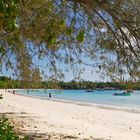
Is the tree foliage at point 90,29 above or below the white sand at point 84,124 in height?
above

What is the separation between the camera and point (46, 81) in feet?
41.7

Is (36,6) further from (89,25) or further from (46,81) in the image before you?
(46,81)

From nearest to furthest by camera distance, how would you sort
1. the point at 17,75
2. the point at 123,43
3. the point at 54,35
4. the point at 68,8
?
the point at 54,35, the point at 68,8, the point at 123,43, the point at 17,75

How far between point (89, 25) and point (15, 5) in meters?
5.27

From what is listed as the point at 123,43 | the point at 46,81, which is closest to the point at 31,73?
the point at 46,81

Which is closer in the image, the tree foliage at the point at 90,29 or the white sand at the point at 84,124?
the tree foliage at the point at 90,29

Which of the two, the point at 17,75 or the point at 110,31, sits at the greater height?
the point at 110,31

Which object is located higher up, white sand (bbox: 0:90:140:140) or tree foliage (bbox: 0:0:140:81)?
tree foliage (bbox: 0:0:140:81)

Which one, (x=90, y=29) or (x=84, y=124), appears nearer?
(x=90, y=29)

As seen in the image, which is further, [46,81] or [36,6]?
[46,81]

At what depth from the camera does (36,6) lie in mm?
7137

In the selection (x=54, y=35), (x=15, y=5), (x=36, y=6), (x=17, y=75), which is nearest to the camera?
(x=15, y=5)

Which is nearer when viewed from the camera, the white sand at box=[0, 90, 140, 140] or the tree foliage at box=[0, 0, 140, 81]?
the tree foliage at box=[0, 0, 140, 81]

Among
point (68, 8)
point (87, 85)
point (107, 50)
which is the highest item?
point (68, 8)
